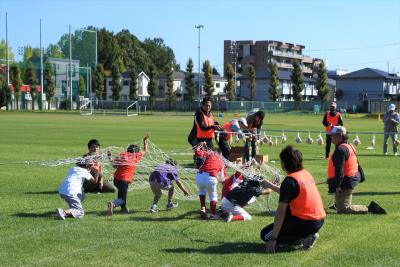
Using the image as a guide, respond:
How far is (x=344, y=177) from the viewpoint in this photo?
35.5 ft

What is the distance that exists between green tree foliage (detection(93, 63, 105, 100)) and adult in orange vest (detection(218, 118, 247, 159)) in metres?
101

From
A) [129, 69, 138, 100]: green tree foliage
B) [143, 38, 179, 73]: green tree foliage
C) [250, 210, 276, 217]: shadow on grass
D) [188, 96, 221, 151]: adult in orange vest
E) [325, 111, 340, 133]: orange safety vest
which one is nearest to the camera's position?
[250, 210, 276, 217]: shadow on grass

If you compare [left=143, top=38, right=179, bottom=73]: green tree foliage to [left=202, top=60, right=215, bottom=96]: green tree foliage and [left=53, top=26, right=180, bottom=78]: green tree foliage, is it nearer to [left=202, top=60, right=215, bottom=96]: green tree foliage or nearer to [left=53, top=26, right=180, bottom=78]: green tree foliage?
[left=53, top=26, right=180, bottom=78]: green tree foliage

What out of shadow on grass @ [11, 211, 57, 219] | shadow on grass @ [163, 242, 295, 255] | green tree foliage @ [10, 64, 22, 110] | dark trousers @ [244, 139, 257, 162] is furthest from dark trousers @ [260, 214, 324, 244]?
green tree foliage @ [10, 64, 22, 110]

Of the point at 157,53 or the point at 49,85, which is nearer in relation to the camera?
the point at 49,85

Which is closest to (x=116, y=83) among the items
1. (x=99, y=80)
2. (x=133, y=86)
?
(x=133, y=86)

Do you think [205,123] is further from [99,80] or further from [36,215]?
[99,80]

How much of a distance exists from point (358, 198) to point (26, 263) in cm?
755

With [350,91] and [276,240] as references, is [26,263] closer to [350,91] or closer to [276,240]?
[276,240]

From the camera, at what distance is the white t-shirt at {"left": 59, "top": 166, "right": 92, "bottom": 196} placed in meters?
10.5

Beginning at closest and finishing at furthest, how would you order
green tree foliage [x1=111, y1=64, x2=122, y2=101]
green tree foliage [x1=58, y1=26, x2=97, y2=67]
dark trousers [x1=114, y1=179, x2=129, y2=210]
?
dark trousers [x1=114, y1=179, x2=129, y2=210], green tree foliage [x1=58, y1=26, x2=97, y2=67], green tree foliage [x1=111, y1=64, x2=122, y2=101]

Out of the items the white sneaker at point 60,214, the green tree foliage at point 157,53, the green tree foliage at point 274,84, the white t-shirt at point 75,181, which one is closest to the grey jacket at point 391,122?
the white t-shirt at point 75,181

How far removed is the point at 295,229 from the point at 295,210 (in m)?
0.26

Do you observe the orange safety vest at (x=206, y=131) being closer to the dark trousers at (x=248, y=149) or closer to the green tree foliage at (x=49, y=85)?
the dark trousers at (x=248, y=149)
